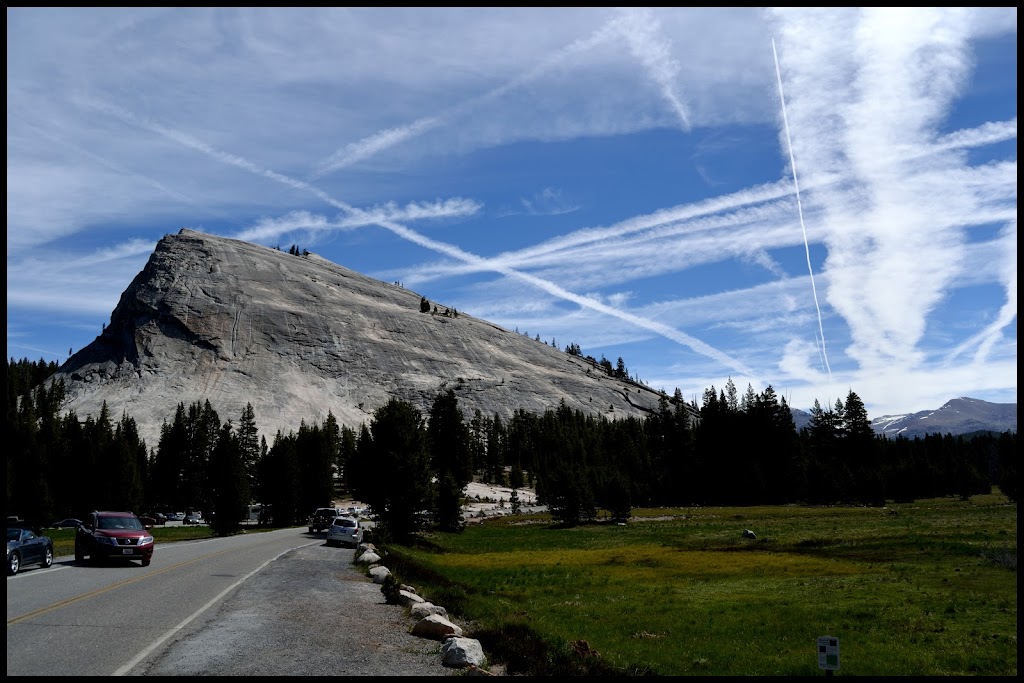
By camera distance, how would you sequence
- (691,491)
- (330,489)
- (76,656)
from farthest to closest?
(691,491)
(330,489)
(76,656)

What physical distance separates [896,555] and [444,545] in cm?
3325

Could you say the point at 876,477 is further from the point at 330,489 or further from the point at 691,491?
the point at 330,489

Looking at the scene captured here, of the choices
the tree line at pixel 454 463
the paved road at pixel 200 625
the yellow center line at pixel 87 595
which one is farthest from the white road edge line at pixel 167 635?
the tree line at pixel 454 463

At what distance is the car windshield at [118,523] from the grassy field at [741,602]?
11.4 meters

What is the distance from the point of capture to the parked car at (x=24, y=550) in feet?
78.2

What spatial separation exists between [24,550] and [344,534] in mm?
25747

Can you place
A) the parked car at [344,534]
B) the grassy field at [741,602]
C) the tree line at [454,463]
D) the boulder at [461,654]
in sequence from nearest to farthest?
the boulder at [461,654], the grassy field at [741,602], the parked car at [344,534], the tree line at [454,463]

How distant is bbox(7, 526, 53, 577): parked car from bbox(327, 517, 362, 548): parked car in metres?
23.1

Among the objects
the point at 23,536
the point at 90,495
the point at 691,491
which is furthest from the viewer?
the point at 691,491

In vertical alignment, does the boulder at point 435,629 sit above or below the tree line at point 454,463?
below

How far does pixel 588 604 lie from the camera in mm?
26500

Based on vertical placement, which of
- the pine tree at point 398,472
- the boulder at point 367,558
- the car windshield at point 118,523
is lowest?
the boulder at point 367,558

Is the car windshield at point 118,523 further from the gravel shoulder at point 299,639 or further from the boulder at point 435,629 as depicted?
the boulder at point 435,629

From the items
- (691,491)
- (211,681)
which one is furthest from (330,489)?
Answer: (211,681)
